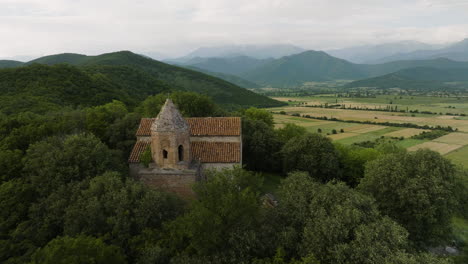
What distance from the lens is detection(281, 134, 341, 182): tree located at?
106 feet

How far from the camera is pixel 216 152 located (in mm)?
23859

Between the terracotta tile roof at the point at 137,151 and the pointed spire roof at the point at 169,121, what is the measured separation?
11.2 feet

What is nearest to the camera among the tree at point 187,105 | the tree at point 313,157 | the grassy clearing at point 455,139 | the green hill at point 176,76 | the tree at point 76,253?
the tree at point 76,253

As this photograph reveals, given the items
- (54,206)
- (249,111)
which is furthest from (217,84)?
(54,206)

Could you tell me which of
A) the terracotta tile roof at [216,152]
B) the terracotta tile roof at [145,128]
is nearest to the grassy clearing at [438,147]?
the terracotta tile roof at [216,152]

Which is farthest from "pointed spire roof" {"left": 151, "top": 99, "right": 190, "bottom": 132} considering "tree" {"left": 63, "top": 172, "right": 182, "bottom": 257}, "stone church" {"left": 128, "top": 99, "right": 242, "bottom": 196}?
"tree" {"left": 63, "top": 172, "right": 182, "bottom": 257}

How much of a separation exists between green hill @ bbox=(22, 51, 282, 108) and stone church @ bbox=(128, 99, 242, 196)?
88.0 metres

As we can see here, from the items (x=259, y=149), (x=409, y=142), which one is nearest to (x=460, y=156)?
(x=409, y=142)

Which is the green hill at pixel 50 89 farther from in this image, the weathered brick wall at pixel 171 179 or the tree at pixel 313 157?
the tree at pixel 313 157

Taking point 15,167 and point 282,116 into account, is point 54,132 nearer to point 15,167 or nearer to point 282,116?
point 15,167

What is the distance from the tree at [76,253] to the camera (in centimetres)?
1167

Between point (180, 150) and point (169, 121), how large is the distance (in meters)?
2.76

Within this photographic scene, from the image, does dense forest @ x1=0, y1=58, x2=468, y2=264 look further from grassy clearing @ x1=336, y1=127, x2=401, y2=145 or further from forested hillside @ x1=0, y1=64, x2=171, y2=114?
grassy clearing @ x1=336, y1=127, x2=401, y2=145

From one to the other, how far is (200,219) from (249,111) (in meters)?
41.2
